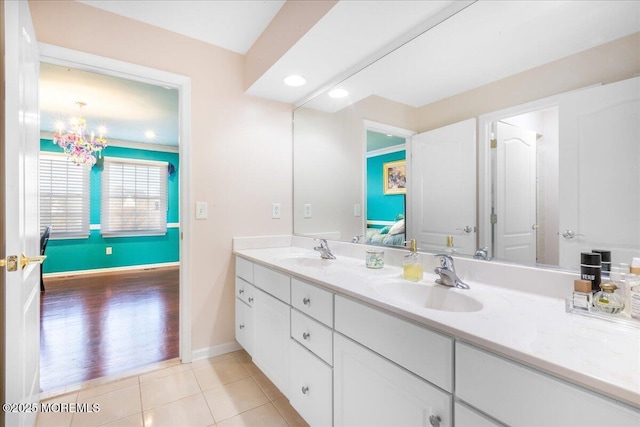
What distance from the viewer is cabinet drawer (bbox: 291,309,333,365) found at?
121 cm

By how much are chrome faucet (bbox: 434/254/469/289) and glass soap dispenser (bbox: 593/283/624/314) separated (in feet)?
1.24

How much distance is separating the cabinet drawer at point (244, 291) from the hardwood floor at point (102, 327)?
70cm

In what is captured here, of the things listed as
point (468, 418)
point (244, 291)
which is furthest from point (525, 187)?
point (244, 291)

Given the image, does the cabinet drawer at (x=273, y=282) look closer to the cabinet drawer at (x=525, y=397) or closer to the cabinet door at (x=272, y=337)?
the cabinet door at (x=272, y=337)

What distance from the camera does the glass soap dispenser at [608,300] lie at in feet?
2.57

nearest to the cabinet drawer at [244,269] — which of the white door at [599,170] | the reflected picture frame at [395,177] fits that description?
the reflected picture frame at [395,177]

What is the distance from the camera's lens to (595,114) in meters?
0.94

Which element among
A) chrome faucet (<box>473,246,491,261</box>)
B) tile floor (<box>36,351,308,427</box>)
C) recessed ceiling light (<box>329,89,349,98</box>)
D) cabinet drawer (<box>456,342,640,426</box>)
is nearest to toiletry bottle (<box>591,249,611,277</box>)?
chrome faucet (<box>473,246,491,261</box>)

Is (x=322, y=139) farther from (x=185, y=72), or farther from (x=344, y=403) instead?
(x=344, y=403)

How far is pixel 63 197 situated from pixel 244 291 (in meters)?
4.66

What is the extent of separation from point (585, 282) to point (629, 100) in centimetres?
56

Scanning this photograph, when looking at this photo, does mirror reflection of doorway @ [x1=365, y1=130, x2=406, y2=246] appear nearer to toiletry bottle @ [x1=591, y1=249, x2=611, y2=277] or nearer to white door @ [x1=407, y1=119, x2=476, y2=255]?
white door @ [x1=407, y1=119, x2=476, y2=255]

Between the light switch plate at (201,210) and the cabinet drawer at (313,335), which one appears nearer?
the cabinet drawer at (313,335)

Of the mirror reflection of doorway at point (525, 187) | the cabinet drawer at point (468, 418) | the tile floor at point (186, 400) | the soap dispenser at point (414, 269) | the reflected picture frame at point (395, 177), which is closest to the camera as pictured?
the cabinet drawer at point (468, 418)
